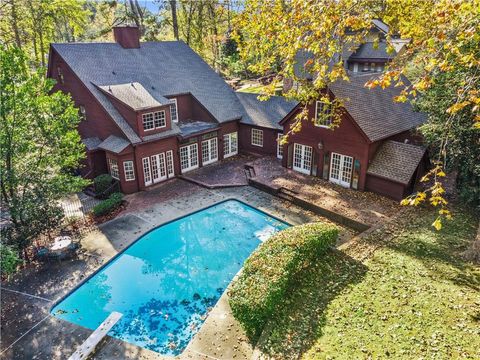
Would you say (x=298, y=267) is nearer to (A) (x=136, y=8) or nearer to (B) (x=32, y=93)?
(B) (x=32, y=93)

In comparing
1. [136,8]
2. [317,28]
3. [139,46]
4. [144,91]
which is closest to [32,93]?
[144,91]

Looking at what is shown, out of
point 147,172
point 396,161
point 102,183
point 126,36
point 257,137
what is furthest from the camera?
point 257,137

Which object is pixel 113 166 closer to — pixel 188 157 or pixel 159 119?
pixel 159 119

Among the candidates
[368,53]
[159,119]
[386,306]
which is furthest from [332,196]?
[368,53]

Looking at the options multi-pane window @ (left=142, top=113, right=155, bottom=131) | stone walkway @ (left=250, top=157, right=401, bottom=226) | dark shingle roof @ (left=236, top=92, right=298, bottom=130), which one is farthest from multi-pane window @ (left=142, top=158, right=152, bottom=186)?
dark shingle roof @ (left=236, top=92, right=298, bottom=130)

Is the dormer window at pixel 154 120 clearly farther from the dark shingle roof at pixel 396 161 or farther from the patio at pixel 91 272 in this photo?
the dark shingle roof at pixel 396 161

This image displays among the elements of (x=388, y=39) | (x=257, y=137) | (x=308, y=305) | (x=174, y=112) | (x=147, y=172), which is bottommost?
(x=308, y=305)

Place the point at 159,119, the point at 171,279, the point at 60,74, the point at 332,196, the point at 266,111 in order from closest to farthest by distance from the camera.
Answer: the point at 171,279 < the point at 332,196 < the point at 159,119 < the point at 60,74 < the point at 266,111
